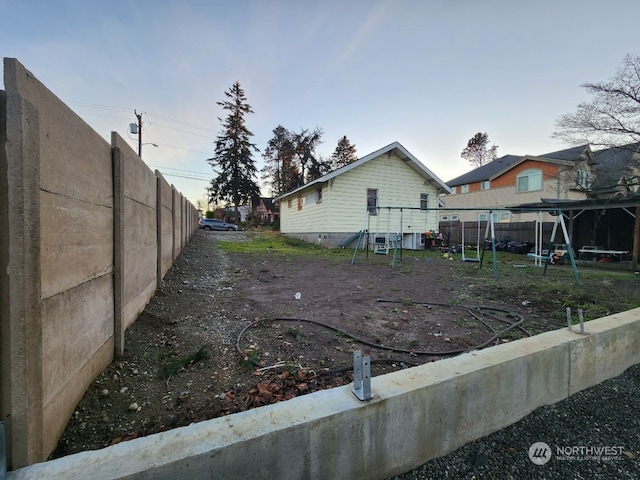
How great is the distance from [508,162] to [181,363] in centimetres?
2941

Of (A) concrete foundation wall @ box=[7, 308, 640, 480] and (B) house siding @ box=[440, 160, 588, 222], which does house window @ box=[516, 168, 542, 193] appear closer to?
(B) house siding @ box=[440, 160, 588, 222]

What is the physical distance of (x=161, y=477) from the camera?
1089 mm

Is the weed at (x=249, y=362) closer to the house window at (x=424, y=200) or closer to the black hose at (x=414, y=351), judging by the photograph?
the black hose at (x=414, y=351)

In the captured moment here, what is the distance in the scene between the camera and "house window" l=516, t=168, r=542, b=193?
1962cm

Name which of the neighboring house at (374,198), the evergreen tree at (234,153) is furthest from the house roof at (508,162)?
the evergreen tree at (234,153)

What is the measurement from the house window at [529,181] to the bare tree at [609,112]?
5904 millimetres

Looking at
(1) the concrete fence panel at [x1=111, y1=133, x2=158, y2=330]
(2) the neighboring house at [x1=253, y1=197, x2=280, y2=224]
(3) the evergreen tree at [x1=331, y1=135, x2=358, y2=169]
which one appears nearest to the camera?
(1) the concrete fence panel at [x1=111, y1=133, x2=158, y2=330]

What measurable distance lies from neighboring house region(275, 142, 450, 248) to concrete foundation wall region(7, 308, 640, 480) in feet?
36.6

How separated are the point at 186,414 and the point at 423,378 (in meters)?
1.56

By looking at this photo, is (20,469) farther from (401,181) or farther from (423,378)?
(401,181)

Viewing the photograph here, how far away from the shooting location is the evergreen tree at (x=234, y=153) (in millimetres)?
32906

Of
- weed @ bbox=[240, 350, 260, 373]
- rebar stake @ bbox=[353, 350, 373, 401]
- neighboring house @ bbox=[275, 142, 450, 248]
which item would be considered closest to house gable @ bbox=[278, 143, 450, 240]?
neighboring house @ bbox=[275, 142, 450, 248]

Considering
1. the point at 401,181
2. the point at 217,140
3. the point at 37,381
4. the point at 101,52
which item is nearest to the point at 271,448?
the point at 37,381

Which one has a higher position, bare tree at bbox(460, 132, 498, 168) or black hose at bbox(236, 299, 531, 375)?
bare tree at bbox(460, 132, 498, 168)
